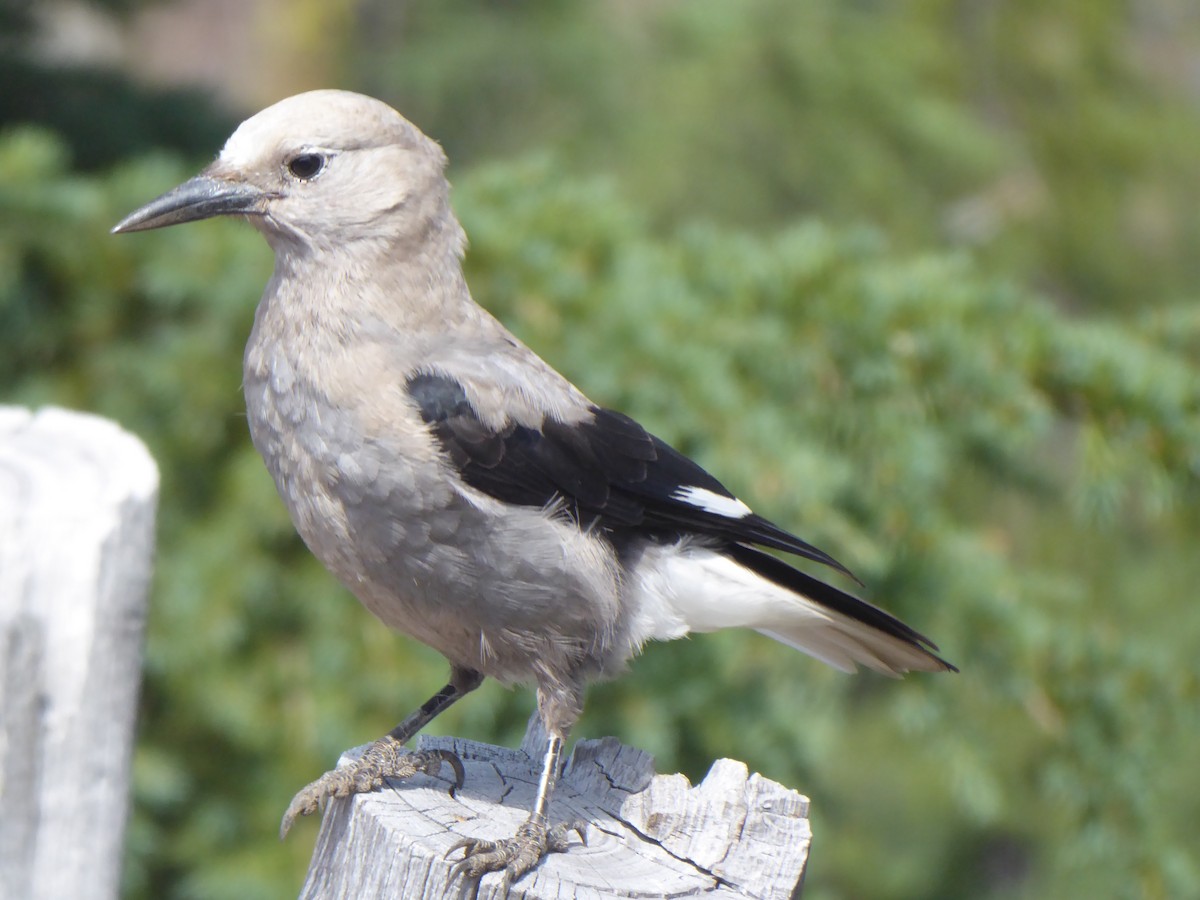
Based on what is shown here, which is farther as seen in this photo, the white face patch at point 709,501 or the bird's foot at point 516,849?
the white face patch at point 709,501

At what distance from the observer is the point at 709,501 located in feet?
7.98

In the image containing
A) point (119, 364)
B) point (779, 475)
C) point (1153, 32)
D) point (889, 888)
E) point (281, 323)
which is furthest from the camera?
point (1153, 32)

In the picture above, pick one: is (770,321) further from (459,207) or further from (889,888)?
(889,888)

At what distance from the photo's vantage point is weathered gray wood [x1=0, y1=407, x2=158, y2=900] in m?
2.03

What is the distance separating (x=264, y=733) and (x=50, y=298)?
1.30 metres

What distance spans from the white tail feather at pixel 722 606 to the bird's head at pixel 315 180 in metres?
0.72

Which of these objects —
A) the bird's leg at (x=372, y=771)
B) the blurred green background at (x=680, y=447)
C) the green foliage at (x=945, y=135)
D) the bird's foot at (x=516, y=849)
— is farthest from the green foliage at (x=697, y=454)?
the green foliage at (x=945, y=135)

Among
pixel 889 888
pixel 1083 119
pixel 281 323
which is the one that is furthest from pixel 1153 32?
pixel 281 323

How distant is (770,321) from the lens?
3721 mm

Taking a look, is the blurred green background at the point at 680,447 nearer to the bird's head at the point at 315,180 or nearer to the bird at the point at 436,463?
the bird at the point at 436,463

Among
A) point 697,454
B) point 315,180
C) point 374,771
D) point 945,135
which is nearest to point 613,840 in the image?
point 374,771

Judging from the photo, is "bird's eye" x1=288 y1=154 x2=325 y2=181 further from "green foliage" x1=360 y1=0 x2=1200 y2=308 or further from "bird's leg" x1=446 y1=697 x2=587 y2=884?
"green foliage" x1=360 y1=0 x2=1200 y2=308

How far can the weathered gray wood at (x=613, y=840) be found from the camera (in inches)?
66.8

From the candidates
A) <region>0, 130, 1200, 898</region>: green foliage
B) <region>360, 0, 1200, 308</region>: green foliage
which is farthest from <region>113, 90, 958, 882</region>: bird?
<region>360, 0, 1200, 308</region>: green foliage
